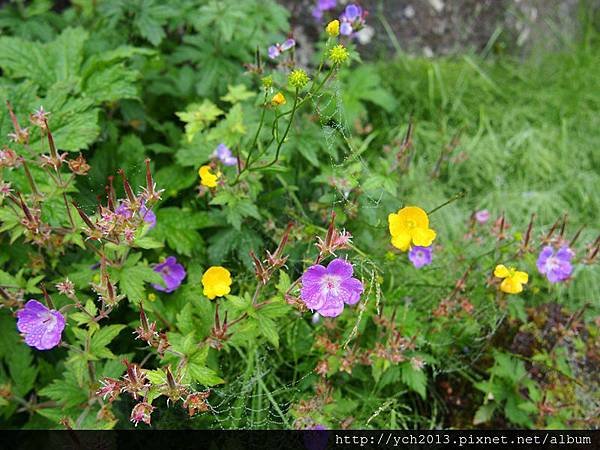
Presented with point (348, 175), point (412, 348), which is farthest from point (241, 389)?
point (348, 175)

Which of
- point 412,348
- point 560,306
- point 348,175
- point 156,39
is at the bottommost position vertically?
point 560,306

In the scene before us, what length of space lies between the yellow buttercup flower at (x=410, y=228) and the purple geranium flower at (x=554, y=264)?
0.58m

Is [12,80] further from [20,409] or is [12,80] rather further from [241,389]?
[241,389]

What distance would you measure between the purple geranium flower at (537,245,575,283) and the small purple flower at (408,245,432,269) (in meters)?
0.38

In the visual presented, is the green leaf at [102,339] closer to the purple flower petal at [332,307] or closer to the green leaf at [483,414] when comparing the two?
the purple flower petal at [332,307]

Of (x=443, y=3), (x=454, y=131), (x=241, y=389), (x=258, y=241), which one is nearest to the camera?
(x=241, y=389)

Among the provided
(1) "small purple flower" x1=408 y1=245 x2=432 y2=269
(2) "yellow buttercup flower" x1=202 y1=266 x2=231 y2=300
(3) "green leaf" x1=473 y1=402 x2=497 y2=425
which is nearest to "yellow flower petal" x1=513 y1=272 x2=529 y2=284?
(1) "small purple flower" x1=408 y1=245 x2=432 y2=269

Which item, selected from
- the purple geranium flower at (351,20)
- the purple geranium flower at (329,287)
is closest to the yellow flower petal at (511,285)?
the purple geranium flower at (329,287)

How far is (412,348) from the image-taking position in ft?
6.49

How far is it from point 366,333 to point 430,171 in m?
1.17

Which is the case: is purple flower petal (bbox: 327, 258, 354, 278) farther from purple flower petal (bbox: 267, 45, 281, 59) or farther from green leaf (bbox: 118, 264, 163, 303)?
purple flower petal (bbox: 267, 45, 281, 59)

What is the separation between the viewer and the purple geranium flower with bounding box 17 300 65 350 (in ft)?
5.14

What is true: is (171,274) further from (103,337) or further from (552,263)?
(552,263)

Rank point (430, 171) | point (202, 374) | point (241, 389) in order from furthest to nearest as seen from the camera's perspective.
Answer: point (430, 171), point (241, 389), point (202, 374)
